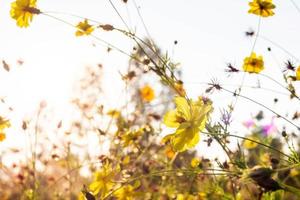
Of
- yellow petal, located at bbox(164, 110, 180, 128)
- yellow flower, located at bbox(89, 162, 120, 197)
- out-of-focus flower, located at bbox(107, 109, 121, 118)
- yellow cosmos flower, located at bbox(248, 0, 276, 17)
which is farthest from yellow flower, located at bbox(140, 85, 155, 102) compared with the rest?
yellow petal, located at bbox(164, 110, 180, 128)

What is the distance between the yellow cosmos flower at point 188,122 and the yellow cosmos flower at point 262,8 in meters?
1.06

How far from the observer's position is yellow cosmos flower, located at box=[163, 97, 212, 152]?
144 cm

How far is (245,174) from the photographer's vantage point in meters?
0.98

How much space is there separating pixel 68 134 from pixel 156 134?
826mm

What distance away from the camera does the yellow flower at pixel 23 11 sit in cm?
213

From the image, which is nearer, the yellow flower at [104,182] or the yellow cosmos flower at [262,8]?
the yellow flower at [104,182]

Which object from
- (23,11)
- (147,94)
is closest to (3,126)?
(23,11)

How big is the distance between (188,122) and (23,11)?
1209 mm

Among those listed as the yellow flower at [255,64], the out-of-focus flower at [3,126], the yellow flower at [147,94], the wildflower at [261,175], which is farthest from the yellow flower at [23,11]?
the yellow flower at [147,94]

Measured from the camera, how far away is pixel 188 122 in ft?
4.88

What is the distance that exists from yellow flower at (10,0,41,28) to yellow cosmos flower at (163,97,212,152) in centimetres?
105

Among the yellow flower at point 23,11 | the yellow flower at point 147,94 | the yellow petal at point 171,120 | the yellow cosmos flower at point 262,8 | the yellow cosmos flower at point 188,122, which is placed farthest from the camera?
the yellow flower at point 147,94

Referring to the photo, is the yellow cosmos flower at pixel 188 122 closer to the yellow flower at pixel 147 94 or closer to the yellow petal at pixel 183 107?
the yellow petal at pixel 183 107

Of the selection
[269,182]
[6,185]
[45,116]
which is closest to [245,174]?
[269,182]
